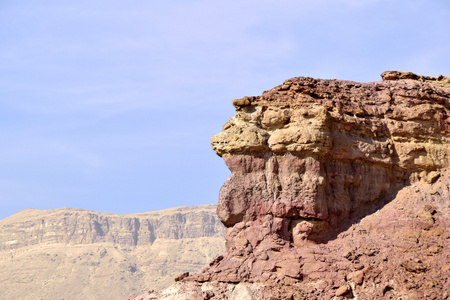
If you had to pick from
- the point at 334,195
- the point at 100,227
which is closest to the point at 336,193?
the point at 334,195

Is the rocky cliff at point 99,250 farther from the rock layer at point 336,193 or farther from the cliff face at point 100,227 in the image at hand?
the rock layer at point 336,193

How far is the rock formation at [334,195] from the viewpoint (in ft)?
97.9

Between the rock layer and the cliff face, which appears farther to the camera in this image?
the cliff face

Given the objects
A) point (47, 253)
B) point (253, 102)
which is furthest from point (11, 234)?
point (253, 102)

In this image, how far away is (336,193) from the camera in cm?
3300

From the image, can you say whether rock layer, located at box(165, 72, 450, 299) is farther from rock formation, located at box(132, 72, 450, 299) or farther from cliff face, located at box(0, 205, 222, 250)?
cliff face, located at box(0, 205, 222, 250)

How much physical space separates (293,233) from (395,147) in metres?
6.19

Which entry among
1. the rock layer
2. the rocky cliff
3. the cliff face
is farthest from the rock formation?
the cliff face

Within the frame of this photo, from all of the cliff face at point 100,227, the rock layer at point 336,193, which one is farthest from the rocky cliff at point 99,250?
the rock layer at point 336,193

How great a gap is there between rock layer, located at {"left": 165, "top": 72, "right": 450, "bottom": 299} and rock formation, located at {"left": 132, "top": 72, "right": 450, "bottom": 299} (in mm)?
45

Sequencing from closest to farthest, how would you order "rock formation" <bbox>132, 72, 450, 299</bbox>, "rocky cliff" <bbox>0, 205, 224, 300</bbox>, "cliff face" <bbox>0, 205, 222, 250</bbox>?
1. "rock formation" <bbox>132, 72, 450, 299</bbox>
2. "rocky cliff" <bbox>0, 205, 224, 300</bbox>
3. "cliff face" <bbox>0, 205, 222, 250</bbox>

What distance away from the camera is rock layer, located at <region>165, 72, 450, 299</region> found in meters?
29.8

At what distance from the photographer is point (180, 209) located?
17288cm

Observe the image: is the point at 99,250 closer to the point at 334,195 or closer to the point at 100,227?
the point at 100,227
